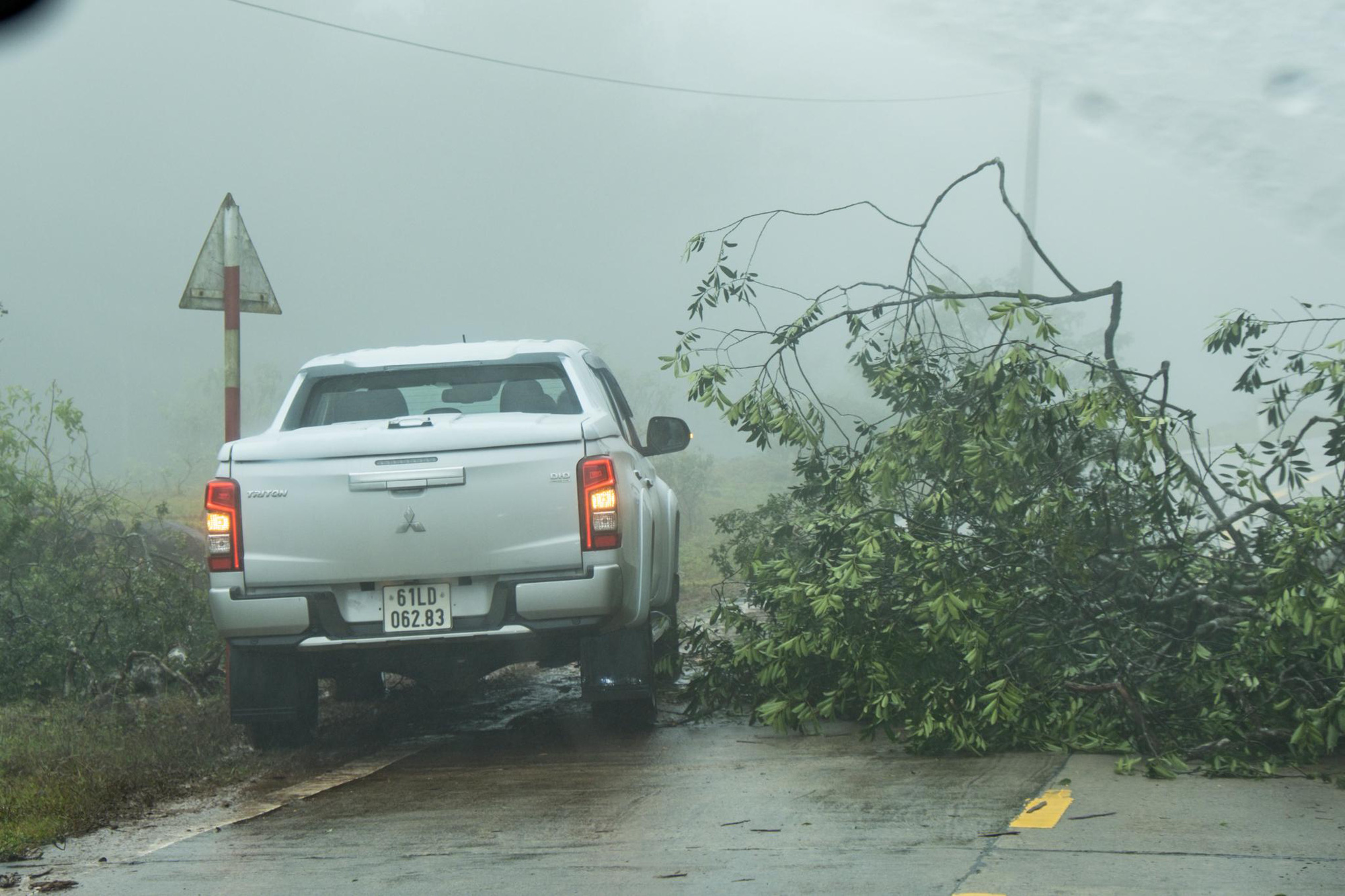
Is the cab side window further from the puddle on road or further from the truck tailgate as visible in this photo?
the truck tailgate

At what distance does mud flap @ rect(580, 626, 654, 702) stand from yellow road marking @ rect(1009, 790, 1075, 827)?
2.02m

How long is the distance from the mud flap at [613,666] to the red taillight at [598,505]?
0.62 meters

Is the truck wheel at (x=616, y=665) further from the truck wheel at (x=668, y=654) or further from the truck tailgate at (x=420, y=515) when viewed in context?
the truck wheel at (x=668, y=654)

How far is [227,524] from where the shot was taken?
6.07 m

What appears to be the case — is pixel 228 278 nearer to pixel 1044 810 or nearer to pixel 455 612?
pixel 455 612

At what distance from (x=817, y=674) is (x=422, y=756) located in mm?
2059

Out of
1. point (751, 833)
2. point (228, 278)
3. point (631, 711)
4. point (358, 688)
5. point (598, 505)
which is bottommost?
point (358, 688)

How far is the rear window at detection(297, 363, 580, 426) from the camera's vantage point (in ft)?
23.8

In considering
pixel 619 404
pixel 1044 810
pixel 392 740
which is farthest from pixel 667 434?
pixel 1044 810

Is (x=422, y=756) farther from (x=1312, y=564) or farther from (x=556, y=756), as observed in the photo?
(x=1312, y=564)

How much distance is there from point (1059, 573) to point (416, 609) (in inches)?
119

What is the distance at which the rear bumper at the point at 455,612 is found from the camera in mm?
6016

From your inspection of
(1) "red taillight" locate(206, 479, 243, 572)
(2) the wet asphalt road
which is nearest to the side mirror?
(2) the wet asphalt road

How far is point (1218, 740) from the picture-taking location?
19.4ft
